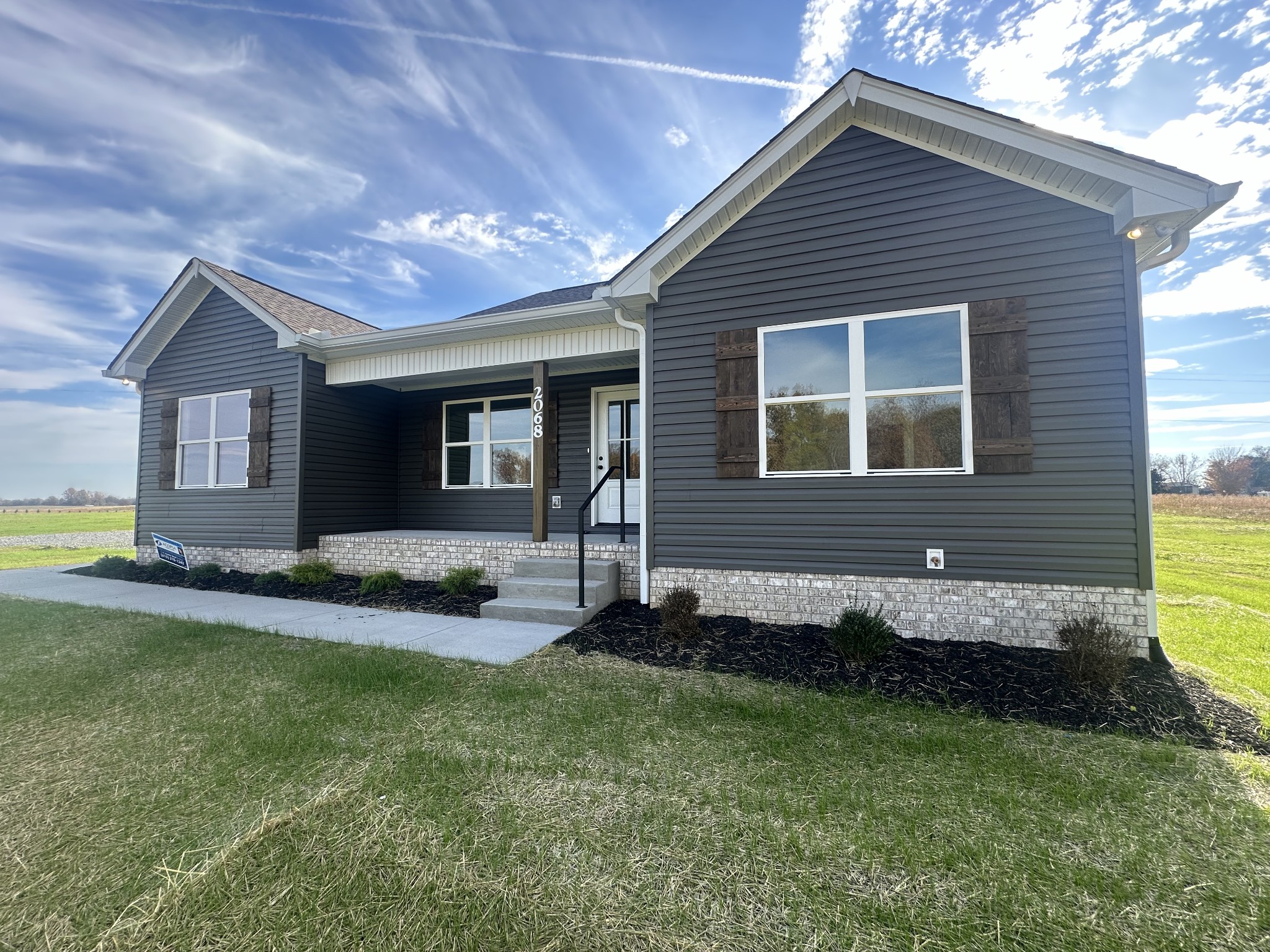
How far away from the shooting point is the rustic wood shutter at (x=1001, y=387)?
458 centimetres

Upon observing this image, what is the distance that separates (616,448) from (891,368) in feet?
13.8

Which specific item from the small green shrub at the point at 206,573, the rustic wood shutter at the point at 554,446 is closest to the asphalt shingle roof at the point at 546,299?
the rustic wood shutter at the point at 554,446

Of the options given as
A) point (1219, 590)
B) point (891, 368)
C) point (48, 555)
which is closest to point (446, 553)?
point (891, 368)

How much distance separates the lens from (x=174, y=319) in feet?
29.7

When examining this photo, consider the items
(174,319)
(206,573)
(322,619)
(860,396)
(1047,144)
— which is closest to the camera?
(1047,144)

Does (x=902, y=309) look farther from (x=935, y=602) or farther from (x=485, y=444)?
(x=485, y=444)

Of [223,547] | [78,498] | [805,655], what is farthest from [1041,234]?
[78,498]

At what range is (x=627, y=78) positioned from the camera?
8211 mm

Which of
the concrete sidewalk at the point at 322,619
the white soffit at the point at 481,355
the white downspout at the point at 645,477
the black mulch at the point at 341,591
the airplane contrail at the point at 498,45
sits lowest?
the concrete sidewalk at the point at 322,619

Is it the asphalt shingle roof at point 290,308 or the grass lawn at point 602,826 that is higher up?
the asphalt shingle roof at point 290,308

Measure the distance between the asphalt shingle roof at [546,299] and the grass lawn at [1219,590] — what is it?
807cm

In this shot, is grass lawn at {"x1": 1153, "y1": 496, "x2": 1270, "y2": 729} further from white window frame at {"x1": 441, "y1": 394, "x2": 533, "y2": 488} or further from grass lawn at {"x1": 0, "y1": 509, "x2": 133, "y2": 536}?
grass lawn at {"x1": 0, "y1": 509, "x2": 133, "y2": 536}

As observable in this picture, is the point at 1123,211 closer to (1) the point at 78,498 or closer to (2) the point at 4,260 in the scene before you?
(2) the point at 4,260

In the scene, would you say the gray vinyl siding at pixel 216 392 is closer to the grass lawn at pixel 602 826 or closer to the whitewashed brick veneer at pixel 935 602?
the grass lawn at pixel 602 826
